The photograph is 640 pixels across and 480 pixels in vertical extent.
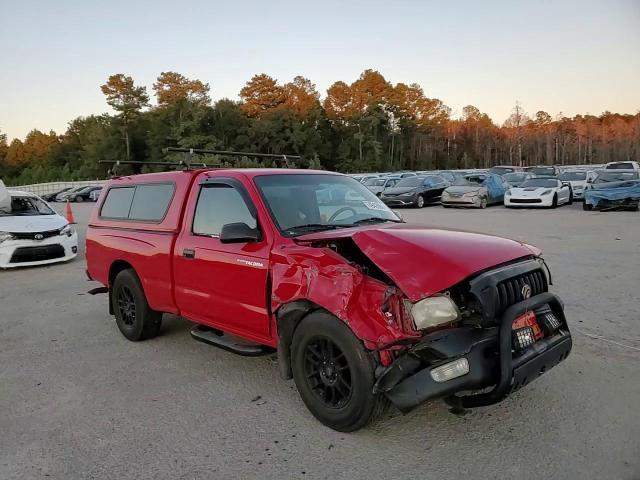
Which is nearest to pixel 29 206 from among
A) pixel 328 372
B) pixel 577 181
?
pixel 328 372

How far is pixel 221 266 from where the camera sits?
4309 mm

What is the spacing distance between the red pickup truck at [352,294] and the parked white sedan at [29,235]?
6.44 metres

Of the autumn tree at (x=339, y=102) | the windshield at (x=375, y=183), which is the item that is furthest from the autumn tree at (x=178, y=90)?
the windshield at (x=375, y=183)

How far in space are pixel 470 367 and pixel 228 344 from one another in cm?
205

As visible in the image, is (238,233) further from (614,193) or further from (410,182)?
(410,182)

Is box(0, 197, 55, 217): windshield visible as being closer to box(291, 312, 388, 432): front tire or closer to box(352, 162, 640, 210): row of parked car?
box(291, 312, 388, 432): front tire

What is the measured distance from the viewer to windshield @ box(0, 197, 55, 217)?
1111 centimetres

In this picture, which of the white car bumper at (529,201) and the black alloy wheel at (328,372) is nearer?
the black alloy wheel at (328,372)

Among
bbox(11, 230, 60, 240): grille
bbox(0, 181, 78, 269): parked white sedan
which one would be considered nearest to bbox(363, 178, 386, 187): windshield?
bbox(0, 181, 78, 269): parked white sedan

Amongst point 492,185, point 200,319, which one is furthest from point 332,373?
point 492,185

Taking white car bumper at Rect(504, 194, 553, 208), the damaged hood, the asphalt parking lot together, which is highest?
the damaged hood

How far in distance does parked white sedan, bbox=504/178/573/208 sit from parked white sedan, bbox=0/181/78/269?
17.9 metres

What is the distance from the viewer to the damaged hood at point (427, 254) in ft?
10.2

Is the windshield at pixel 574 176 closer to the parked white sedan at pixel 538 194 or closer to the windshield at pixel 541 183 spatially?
the parked white sedan at pixel 538 194
